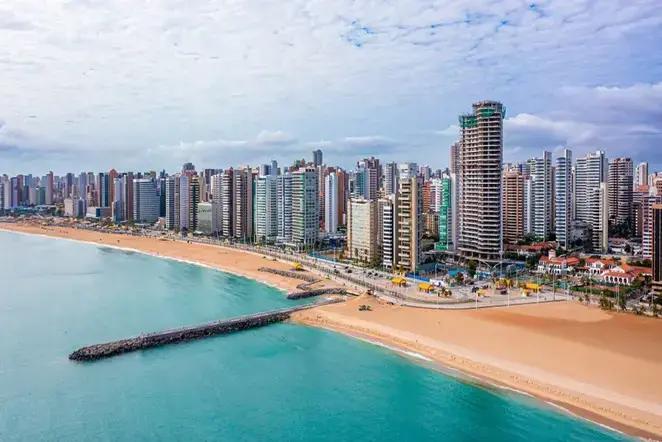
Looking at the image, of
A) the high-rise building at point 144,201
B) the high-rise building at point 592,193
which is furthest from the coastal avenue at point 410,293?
the high-rise building at point 144,201

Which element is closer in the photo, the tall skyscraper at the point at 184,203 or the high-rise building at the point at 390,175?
the high-rise building at the point at 390,175

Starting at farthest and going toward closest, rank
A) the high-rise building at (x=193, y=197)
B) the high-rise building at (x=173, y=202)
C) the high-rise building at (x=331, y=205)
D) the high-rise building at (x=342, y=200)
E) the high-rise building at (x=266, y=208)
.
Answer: the high-rise building at (x=173, y=202) < the high-rise building at (x=193, y=197) < the high-rise building at (x=342, y=200) < the high-rise building at (x=331, y=205) < the high-rise building at (x=266, y=208)

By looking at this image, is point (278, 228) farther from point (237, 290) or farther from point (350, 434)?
point (350, 434)

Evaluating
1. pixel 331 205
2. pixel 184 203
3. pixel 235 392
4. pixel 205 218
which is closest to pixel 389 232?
pixel 235 392

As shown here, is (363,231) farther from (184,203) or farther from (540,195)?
(184,203)

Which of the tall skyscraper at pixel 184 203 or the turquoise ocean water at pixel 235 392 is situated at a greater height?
the tall skyscraper at pixel 184 203

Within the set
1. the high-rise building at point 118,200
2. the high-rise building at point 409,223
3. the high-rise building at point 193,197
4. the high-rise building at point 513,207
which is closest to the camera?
the high-rise building at point 409,223

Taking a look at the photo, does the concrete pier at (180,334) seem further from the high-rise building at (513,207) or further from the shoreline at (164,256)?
the high-rise building at (513,207)

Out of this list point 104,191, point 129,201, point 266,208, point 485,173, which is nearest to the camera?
point 485,173
